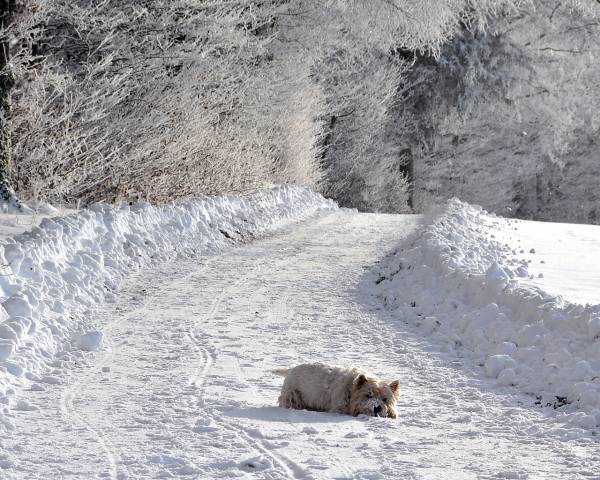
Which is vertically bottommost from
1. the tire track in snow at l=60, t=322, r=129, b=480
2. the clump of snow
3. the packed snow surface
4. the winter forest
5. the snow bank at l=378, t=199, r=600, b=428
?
the tire track in snow at l=60, t=322, r=129, b=480

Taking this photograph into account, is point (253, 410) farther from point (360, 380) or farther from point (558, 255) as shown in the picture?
point (558, 255)

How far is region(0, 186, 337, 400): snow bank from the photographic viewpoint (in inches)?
301

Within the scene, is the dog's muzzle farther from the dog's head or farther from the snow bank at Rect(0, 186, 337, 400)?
the snow bank at Rect(0, 186, 337, 400)

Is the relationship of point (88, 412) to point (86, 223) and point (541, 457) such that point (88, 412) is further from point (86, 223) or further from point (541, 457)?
point (86, 223)

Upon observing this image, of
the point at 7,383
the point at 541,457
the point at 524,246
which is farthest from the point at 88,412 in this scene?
the point at 524,246

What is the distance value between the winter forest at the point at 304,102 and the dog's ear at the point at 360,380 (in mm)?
8339

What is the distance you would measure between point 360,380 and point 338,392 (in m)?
0.23

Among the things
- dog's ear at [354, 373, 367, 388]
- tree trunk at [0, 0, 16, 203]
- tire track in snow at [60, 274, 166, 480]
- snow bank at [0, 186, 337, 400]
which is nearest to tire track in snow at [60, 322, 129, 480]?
tire track in snow at [60, 274, 166, 480]

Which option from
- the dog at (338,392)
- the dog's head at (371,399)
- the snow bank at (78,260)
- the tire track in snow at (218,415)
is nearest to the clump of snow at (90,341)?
the snow bank at (78,260)

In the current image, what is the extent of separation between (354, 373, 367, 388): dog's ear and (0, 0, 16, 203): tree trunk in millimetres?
8854

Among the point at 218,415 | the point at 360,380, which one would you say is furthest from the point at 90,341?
the point at 360,380

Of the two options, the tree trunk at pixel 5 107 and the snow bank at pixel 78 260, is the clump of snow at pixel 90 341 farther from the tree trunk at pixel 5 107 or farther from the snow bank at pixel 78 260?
the tree trunk at pixel 5 107

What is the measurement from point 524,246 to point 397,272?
392cm

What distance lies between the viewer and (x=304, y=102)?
27266 millimetres
